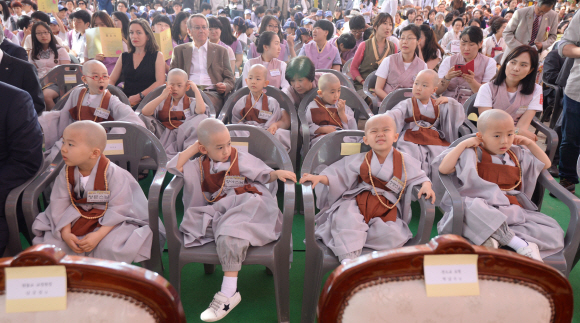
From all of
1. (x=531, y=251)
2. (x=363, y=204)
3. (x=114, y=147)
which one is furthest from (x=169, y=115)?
(x=531, y=251)

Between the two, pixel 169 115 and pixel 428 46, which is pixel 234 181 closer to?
pixel 169 115

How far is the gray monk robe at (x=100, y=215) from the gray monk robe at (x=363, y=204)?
35.1 inches

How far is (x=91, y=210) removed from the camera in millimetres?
1945

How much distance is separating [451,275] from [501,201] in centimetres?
138

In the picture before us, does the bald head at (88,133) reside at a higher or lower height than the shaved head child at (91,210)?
higher

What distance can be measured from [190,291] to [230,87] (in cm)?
246

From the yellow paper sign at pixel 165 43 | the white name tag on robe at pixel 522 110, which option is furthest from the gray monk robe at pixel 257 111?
the white name tag on robe at pixel 522 110

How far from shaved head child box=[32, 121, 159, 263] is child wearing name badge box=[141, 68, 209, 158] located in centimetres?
105

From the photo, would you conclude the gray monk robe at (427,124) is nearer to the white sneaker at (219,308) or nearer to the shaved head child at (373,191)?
the shaved head child at (373,191)

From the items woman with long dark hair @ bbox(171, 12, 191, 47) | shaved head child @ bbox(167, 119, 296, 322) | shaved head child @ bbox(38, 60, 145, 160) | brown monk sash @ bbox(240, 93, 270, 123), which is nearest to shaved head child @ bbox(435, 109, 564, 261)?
shaved head child @ bbox(167, 119, 296, 322)

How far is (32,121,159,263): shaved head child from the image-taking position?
1828 millimetres

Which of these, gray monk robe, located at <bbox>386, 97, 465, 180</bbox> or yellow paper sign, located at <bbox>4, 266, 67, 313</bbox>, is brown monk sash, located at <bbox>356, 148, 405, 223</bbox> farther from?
yellow paper sign, located at <bbox>4, 266, 67, 313</bbox>

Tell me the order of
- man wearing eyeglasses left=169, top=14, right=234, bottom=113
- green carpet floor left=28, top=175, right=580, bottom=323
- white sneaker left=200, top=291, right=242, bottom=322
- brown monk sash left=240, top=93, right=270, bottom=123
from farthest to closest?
man wearing eyeglasses left=169, top=14, right=234, bottom=113
brown monk sash left=240, top=93, right=270, bottom=123
green carpet floor left=28, top=175, right=580, bottom=323
white sneaker left=200, top=291, right=242, bottom=322

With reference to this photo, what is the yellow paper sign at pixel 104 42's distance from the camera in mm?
4016
